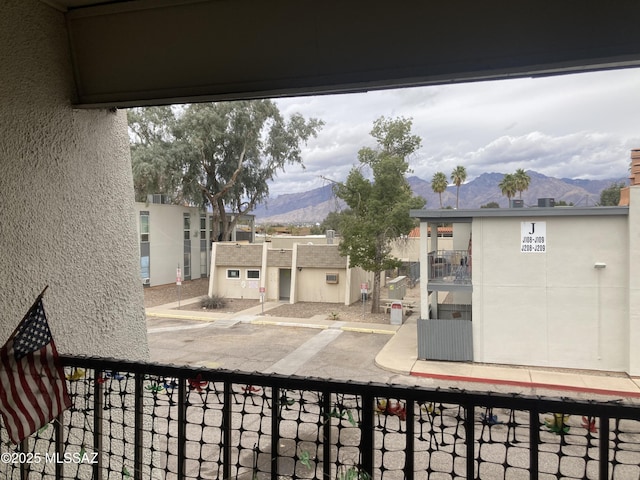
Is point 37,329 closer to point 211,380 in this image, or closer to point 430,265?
point 211,380

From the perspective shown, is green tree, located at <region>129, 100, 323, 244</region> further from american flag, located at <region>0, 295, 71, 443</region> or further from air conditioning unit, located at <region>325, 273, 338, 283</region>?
american flag, located at <region>0, 295, 71, 443</region>

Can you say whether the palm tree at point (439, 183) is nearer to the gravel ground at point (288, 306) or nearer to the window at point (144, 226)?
the gravel ground at point (288, 306)

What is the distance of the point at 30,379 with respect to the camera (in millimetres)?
1028

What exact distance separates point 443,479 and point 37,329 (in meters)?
3.47

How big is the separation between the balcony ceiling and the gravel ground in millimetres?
9176

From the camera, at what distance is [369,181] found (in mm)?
10320

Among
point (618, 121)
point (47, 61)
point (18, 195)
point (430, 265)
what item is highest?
point (618, 121)

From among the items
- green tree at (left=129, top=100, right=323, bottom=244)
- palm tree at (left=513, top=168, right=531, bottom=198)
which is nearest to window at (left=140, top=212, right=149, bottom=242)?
green tree at (left=129, top=100, right=323, bottom=244)

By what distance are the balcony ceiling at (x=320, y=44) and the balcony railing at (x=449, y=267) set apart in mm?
6229

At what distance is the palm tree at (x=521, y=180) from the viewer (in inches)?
309

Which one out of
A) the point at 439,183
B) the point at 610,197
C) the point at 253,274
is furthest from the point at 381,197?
the point at 610,197

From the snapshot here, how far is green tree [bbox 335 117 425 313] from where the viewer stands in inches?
397

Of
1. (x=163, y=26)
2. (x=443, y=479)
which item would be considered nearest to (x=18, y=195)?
(x=163, y=26)

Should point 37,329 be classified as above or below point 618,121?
below
